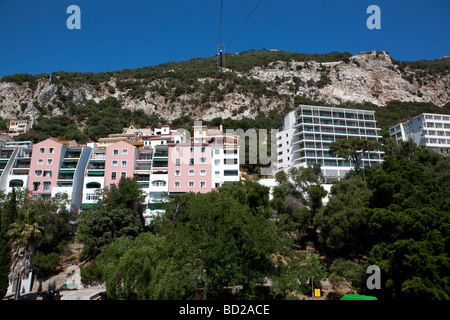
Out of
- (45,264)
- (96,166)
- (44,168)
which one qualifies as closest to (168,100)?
(96,166)

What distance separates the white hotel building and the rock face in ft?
148

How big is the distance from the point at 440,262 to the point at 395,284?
3347 millimetres

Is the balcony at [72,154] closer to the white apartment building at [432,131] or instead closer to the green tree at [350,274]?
the green tree at [350,274]

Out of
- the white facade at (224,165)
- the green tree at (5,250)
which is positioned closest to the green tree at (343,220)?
the white facade at (224,165)

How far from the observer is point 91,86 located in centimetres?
13050

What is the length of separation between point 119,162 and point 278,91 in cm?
10134

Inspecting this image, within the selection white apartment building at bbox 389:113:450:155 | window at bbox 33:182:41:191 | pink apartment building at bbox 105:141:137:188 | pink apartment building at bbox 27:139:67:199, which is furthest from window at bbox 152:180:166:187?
white apartment building at bbox 389:113:450:155

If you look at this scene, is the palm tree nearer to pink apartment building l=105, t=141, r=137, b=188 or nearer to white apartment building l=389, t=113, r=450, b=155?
pink apartment building l=105, t=141, r=137, b=188

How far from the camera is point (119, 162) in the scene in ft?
165

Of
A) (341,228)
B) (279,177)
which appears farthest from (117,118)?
(341,228)

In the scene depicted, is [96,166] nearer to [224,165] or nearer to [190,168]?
[190,168]

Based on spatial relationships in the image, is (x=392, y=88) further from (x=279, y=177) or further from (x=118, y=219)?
(x=118, y=219)

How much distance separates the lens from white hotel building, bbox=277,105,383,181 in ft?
222
